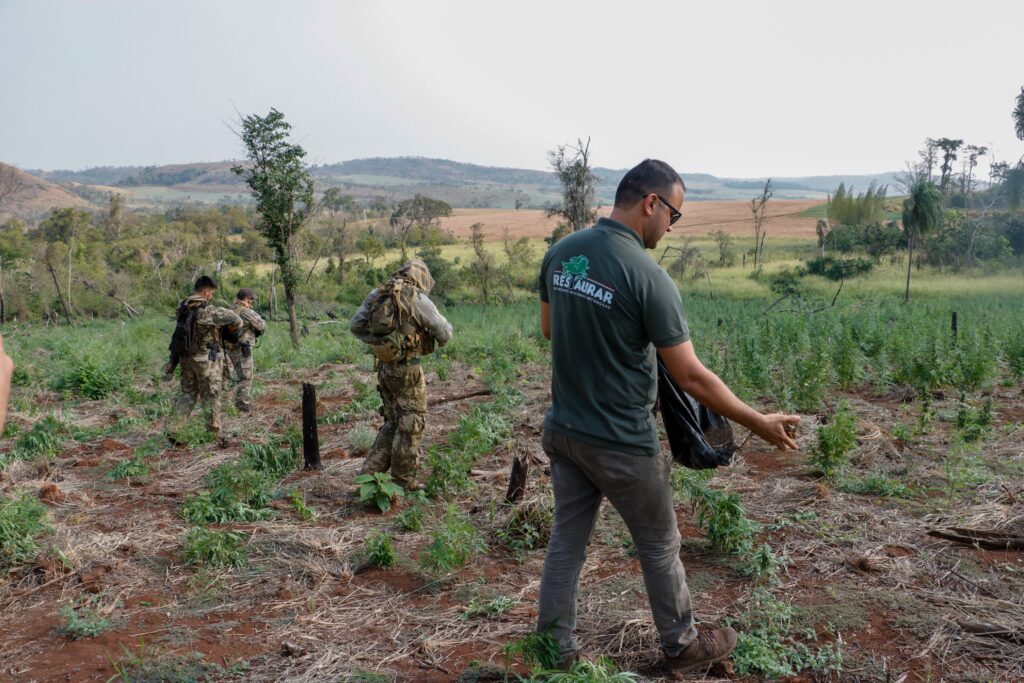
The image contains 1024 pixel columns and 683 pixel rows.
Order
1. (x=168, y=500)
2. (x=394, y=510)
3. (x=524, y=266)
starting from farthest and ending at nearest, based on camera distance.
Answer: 1. (x=524, y=266)
2. (x=168, y=500)
3. (x=394, y=510)

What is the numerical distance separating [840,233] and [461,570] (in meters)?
41.7

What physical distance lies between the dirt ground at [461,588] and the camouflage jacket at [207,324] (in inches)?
83.0

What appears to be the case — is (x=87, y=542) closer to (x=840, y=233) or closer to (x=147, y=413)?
(x=147, y=413)

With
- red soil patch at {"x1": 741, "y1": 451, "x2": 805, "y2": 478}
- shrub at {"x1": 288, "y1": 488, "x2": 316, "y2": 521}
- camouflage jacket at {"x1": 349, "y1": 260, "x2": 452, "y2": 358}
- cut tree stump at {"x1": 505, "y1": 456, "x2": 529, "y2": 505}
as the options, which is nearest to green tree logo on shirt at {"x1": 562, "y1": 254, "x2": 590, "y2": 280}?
cut tree stump at {"x1": 505, "y1": 456, "x2": 529, "y2": 505}

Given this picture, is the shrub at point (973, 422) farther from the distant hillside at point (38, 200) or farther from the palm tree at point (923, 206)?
the distant hillside at point (38, 200)

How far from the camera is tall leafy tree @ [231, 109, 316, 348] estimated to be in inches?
590

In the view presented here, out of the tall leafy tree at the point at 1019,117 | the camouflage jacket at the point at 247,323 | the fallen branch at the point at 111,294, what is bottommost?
the fallen branch at the point at 111,294

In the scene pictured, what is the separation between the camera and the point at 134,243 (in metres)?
35.9

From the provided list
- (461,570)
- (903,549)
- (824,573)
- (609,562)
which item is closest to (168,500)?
(461,570)

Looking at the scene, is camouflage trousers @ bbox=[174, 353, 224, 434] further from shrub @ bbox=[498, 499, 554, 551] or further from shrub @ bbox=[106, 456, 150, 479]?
shrub @ bbox=[498, 499, 554, 551]

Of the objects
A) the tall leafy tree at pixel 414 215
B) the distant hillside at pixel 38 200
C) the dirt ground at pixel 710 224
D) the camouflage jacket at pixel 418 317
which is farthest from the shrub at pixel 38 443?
the distant hillside at pixel 38 200

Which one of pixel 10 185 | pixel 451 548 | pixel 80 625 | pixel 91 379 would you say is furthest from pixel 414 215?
pixel 80 625

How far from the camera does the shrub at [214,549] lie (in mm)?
4605

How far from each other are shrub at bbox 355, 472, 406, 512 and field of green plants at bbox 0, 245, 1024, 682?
2 centimetres
